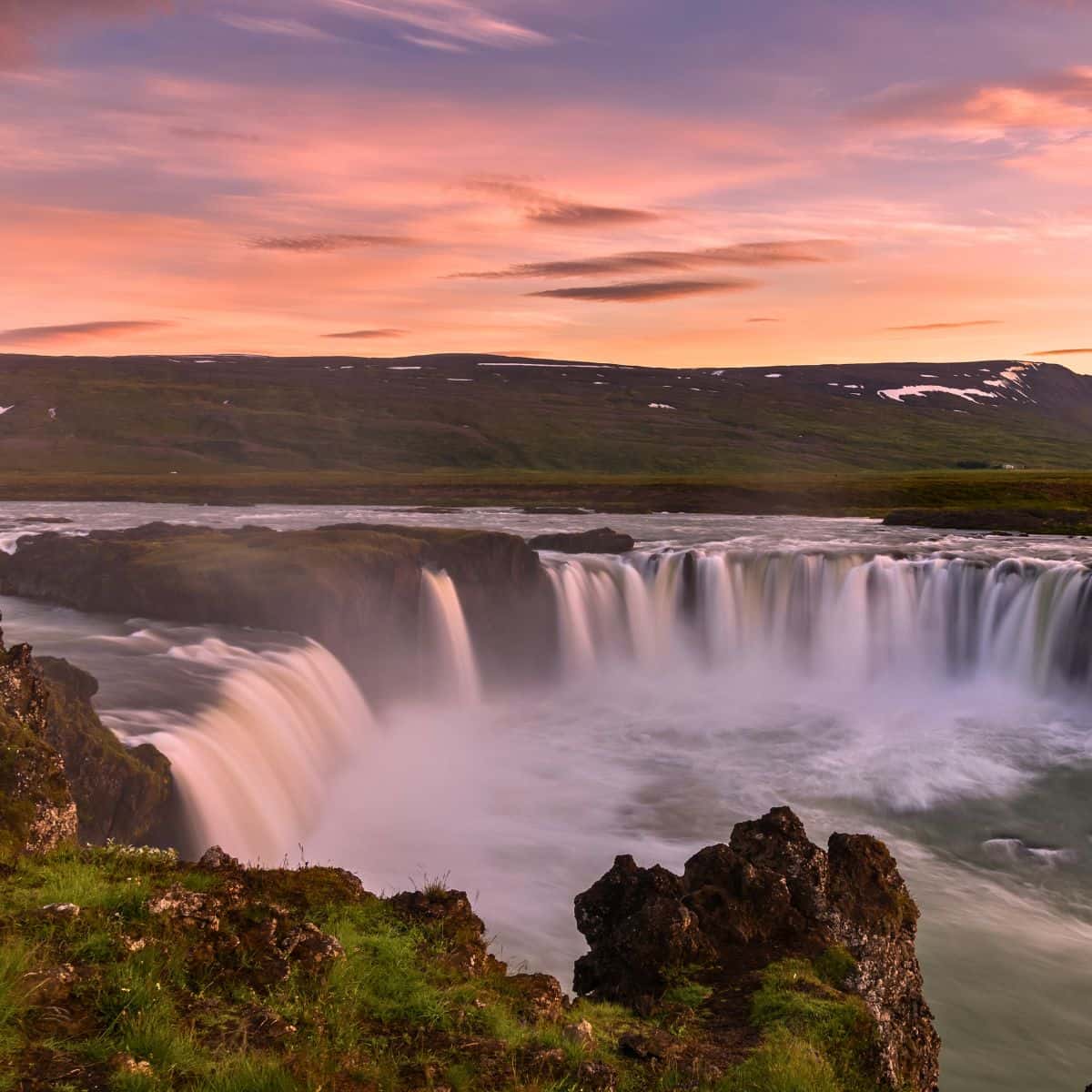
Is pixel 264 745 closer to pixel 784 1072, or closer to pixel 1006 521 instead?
pixel 784 1072

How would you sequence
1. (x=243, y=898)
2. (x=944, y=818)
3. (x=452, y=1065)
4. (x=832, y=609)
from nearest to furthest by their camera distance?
(x=452, y=1065) < (x=243, y=898) < (x=944, y=818) < (x=832, y=609)

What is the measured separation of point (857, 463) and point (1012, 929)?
171569 mm

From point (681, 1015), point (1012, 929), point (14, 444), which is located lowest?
point (1012, 929)

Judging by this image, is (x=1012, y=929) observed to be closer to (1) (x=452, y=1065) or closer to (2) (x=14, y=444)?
(1) (x=452, y=1065)

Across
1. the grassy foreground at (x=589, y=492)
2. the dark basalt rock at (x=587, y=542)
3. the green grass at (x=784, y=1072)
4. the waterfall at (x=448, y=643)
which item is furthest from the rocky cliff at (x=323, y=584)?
the grassy foreground at (x=589, y=492)

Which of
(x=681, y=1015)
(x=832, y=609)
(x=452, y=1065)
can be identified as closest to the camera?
(x=452, y=1065)

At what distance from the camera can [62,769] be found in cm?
1270

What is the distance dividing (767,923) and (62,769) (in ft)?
29.4

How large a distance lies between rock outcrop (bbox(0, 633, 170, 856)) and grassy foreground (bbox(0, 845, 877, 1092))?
3.62 ft

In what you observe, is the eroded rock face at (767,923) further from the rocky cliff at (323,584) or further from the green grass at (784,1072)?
the rocky cliff at (323,584)

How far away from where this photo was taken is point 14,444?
174m

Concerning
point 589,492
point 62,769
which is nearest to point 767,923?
point 62,769

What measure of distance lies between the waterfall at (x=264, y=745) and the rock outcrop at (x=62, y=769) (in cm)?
132

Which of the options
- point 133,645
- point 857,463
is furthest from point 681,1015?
point 857,463
